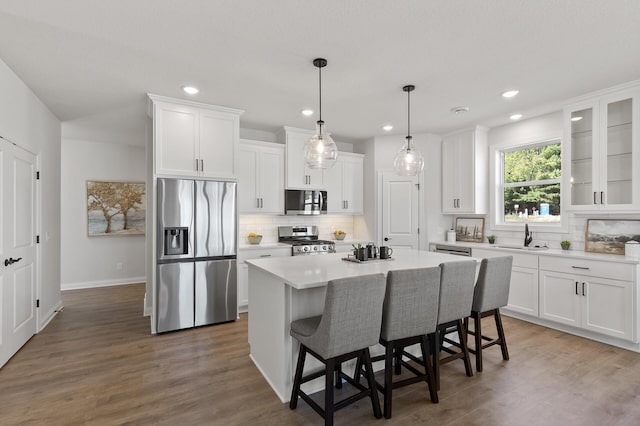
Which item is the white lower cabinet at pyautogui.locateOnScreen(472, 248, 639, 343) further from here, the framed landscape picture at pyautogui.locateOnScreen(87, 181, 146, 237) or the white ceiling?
the framed landscape picture at pyautogui.locateOnScreen(87, 181, 146, 237)

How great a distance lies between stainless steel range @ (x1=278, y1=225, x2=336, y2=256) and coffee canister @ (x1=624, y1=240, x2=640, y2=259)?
346 centimetres

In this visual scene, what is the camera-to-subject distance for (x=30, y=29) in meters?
2.38

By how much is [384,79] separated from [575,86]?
2.04 metres

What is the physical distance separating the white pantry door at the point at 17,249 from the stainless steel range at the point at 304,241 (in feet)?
9.98

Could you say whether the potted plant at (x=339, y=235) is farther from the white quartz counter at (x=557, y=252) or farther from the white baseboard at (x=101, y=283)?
the white baseboard at (x=101, y=283)

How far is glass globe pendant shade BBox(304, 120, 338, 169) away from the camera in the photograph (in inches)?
116

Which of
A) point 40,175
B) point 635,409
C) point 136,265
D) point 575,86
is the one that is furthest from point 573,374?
point 136,265

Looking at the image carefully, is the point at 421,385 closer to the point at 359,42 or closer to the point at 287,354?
the point at 287,354

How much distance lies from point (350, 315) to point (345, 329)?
89 millimetres

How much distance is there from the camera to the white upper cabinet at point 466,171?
5.01 metres

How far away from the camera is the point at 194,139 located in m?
3.99

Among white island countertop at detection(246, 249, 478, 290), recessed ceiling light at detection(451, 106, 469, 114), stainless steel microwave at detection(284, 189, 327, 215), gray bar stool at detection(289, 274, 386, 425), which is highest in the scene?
recessed ceiling light at detection(451, 106, 469, 114)

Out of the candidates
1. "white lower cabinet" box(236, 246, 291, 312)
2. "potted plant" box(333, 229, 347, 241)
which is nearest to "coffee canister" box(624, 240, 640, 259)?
"potted plant" box(333, 229, 347, 241)

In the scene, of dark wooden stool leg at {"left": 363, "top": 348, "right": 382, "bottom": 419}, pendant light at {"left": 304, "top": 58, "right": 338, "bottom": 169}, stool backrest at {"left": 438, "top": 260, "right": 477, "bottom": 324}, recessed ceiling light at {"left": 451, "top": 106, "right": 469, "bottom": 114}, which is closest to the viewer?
dark wooden stool leg at {"left": 363, "top": 348, "right": 382, "bottom": 419}
